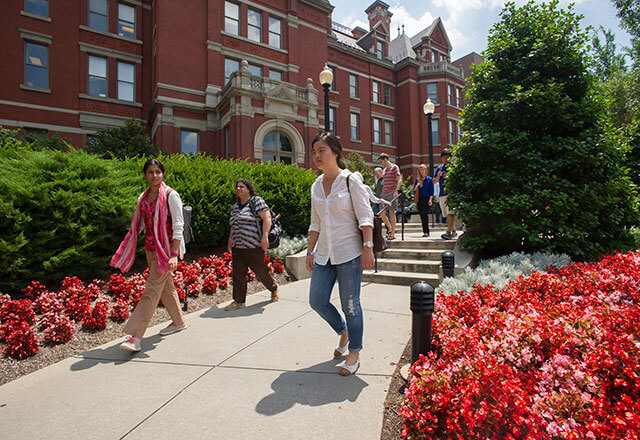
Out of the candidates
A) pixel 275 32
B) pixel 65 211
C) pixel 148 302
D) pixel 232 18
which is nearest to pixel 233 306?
pixel 148 302

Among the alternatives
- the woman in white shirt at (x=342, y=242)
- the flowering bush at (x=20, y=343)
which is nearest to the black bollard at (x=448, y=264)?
the woman in white shirt at (x=342, y=242)

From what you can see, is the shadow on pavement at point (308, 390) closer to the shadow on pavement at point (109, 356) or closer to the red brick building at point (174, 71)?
the shadow on pavement at point (109, 356)

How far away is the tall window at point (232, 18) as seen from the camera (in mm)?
19250

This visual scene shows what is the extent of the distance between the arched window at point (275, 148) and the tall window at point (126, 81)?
8.00 meters

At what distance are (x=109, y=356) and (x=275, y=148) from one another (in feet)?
50.5

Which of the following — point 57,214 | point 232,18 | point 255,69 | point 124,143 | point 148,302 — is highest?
point 232,18

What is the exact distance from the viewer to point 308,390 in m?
2.60

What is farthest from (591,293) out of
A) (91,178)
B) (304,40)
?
(304,40)

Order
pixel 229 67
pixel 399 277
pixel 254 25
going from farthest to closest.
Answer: pixel 254 25
pixel 229 67
pixel 399 277

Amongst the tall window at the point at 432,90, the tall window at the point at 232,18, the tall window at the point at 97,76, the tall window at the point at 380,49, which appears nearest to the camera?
the tall window at the point at 97,76

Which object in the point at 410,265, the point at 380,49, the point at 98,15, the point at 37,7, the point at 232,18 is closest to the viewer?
the point at 410,265

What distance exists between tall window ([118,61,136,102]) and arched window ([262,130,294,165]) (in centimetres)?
800

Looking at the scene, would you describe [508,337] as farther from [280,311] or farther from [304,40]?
[304,40]

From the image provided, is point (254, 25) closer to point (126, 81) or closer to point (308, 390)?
point (126, 81)
